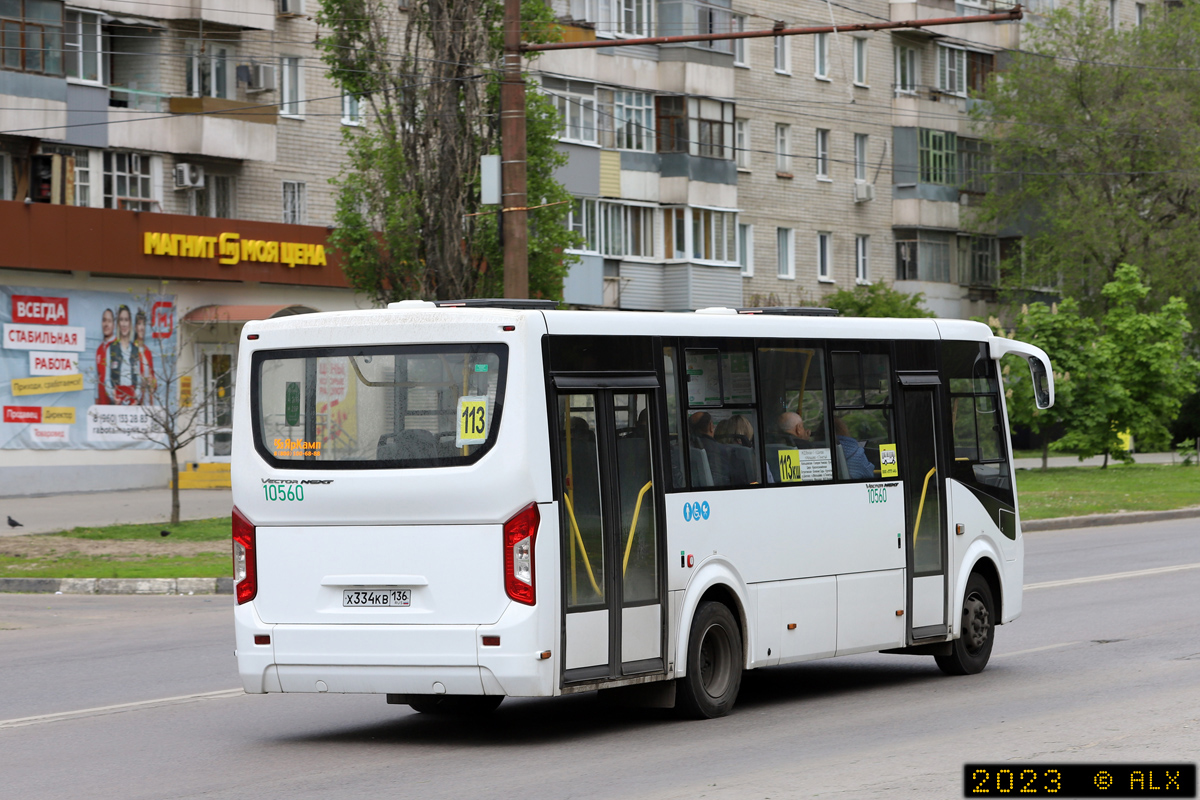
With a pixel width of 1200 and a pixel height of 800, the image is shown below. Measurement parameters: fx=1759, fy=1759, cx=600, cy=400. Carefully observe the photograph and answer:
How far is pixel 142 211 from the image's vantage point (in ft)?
117

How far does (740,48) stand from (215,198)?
64.1 ft

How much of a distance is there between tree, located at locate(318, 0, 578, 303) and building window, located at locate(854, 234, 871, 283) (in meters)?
26.3

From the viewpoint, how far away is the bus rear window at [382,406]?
30.2ft

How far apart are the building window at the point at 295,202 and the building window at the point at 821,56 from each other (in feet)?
67.5

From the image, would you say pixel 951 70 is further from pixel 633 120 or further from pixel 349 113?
pixel 349 113

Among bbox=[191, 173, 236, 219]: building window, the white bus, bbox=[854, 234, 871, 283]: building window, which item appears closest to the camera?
the white bus

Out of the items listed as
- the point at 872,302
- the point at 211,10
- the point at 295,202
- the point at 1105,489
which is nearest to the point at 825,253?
the point at 872,302

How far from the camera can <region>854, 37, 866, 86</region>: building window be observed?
5653 centimetres

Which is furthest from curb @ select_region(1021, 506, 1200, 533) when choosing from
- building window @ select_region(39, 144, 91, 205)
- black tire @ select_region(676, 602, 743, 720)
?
building window @ select_region(39, 144, 91, 205)

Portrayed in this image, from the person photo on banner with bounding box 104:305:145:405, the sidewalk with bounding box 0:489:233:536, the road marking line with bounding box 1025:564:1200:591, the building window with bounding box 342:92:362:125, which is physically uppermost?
the building window with bounding box 342:92:362:125

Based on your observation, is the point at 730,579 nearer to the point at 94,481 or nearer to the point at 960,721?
the point at 960,721

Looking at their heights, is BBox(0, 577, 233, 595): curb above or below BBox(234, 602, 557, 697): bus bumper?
below

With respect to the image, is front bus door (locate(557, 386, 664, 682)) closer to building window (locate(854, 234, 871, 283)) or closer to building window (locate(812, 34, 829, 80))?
building window (locate(812, 34, 829, 80))

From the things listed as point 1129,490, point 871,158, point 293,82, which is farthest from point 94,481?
point 871,158
